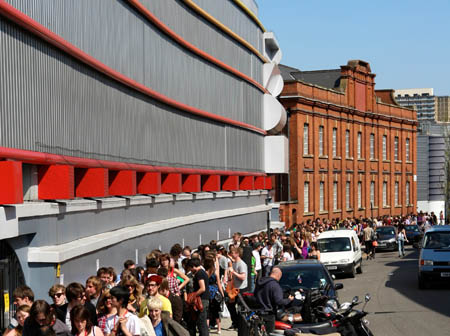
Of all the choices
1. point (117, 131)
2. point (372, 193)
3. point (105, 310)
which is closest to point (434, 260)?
point (117, 131)

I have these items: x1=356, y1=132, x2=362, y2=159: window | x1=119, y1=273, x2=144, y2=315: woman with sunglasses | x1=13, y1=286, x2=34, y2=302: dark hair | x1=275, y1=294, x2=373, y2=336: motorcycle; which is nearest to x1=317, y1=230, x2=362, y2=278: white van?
x1=275, y1=294, x2=373, y2=336: motorcycle

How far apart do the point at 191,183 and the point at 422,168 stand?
210ft

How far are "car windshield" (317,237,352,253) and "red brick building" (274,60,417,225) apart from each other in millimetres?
23969

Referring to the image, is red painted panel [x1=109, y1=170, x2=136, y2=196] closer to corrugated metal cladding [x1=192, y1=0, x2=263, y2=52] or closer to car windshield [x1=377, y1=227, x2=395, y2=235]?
corrugated metal cladding [x1=192, y1=0, x2=263, y2=52]

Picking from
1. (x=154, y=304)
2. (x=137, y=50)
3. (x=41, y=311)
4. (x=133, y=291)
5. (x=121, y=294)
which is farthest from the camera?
(x=137, y=50)

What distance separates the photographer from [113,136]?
22.3 metres

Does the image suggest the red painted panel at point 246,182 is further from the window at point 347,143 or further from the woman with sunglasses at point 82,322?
the woman with sunglasses at point 82,322

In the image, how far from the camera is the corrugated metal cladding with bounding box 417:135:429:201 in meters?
89.9

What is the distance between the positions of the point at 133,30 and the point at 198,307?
11.4m

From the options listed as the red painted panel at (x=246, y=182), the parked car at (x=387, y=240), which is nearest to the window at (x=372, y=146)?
the parked car at (x=387, y=240)

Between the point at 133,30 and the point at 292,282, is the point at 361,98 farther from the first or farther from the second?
the point at 292,282

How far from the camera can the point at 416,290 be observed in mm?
25969

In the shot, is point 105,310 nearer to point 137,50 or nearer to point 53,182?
point 53,182

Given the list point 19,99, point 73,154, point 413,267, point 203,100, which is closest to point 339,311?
point 19,99
